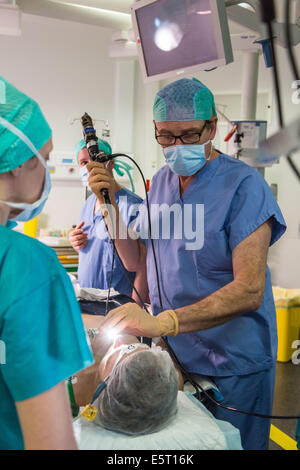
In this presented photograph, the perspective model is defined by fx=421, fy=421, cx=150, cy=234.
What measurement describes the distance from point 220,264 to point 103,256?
917 millimetres

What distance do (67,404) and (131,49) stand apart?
3.12 m

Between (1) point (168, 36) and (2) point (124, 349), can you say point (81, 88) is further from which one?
(2) point (124, 349)

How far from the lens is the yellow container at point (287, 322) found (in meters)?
3.70

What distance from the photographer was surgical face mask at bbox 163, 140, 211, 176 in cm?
145

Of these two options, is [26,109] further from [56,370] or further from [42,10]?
[42,10]

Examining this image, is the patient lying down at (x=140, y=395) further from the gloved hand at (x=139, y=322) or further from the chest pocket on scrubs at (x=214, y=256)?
the chest pocket on scrubs at (x=214, y=256)

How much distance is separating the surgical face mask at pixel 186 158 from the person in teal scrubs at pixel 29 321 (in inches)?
29.0

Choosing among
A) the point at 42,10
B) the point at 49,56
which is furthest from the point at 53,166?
the point at 42,10

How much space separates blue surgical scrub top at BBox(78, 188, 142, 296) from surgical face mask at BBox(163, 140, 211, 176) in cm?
63

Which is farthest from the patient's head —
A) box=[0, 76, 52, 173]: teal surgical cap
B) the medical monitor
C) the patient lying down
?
the medical monitor

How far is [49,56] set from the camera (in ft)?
15.9

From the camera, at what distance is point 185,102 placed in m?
1.39

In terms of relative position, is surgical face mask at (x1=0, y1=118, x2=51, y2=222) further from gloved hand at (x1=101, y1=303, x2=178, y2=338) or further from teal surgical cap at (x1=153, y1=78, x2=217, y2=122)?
teal surgical cap at (x1=153, y1=78, x2=217, y2=122)

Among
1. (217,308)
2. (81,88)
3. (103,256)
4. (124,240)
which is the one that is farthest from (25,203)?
(81,88)
